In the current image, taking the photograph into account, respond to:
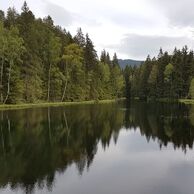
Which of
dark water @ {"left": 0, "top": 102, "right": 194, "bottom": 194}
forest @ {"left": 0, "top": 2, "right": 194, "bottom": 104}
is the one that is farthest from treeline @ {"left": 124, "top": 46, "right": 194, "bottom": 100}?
dark water @ {"left": 0, "top": 102, "right": 194, "bottom": 194}

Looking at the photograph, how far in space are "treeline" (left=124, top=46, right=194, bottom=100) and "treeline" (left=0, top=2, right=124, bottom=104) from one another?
84.4ft

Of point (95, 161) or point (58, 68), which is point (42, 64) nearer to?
point (58, 68)

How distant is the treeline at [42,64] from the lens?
68.6 metres

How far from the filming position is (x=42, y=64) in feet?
279

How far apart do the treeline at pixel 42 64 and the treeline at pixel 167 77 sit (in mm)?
25713

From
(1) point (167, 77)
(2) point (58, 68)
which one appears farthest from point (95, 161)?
(1) point (167, 77)

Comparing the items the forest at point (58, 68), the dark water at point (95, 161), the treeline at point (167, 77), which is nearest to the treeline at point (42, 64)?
the forest at point (58, 68)

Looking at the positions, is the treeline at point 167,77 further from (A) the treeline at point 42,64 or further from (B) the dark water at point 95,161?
(B) the dark water at point 95,161

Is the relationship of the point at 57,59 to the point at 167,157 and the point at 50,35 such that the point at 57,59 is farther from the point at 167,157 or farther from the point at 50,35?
the point at 167,157

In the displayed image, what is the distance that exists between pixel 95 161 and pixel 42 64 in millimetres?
66063

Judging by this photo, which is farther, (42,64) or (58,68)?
(58,68)

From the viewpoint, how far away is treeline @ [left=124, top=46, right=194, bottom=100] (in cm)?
11900

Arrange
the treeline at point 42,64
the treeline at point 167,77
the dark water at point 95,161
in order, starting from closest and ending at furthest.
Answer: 1. the dark water at point 95,161
2. the treeline at point 42,64
3. the treeline at point 167,77

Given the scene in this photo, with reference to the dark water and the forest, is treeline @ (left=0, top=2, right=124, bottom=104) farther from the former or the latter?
the dark water
